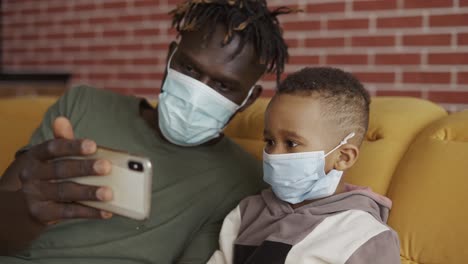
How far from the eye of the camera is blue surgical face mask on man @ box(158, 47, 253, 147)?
5.33 ft

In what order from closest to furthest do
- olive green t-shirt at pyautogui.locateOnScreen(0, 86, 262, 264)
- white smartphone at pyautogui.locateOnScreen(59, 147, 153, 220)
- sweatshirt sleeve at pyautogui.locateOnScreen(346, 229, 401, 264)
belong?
white smartphone at pyautogui.locateOnScreen(59, 147, 153, 220) → sweatshirt sleeve at pyautogui.locateOnScreen(346, 229, 401, 264) → olive green t-shirt at pyautogui.locateOnScreen(0, 86, 262, 264)

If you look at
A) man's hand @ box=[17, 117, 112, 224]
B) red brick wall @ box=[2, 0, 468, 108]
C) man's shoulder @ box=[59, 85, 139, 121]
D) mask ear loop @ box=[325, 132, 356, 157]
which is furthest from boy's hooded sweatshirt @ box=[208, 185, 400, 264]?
red brick wall @ box=[2, 0, 468, 108]

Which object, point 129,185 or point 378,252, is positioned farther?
point 378,252

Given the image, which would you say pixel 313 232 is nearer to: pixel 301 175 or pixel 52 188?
pixel 301 175

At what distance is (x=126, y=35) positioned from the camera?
3143 millimetres

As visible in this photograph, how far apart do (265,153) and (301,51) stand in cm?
132

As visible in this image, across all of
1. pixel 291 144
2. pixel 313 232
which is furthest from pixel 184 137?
pixel 313 232

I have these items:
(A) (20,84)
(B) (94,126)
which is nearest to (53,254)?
(B) (94,126)

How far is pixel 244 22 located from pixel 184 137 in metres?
0.36

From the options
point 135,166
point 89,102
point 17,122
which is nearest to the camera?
point 135,166

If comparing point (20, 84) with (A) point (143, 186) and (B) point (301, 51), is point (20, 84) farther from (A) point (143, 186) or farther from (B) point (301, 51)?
(A) point (143, 186)

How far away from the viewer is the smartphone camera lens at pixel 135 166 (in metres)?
1.04

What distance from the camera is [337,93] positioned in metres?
1.34

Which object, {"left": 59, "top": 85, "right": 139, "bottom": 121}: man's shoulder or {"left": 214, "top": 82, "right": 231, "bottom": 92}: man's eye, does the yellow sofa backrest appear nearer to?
{"left": 59, "top": 85, "right": 139, "bottom": 121}: man's shoulder
